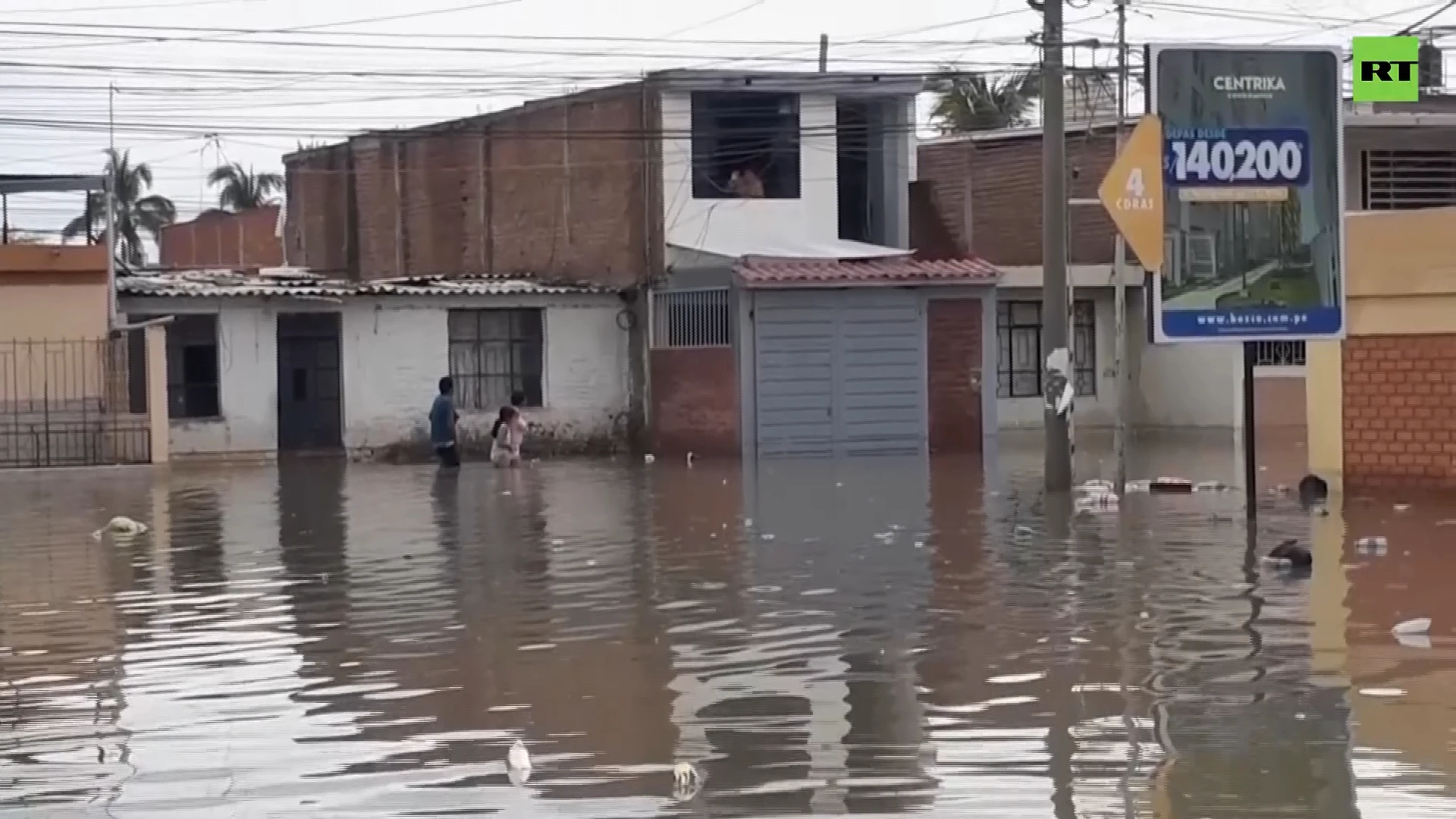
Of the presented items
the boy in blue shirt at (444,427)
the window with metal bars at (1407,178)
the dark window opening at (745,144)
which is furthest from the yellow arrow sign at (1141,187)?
the window with metal bars at (1407,178)

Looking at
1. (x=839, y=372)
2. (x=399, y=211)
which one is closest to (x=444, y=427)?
(x=839, y=372)

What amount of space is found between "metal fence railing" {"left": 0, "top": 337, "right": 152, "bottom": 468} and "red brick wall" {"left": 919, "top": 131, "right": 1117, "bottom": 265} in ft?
55.0

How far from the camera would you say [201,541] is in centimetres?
1878

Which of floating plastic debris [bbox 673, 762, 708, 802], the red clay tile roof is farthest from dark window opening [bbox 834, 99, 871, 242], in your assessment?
floating plastic debris [bbox 673, 762, 708, 802]

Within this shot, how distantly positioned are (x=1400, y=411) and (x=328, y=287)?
1942 centimetres

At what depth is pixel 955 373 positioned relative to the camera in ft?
114

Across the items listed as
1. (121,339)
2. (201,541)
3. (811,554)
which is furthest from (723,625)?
(121,339)

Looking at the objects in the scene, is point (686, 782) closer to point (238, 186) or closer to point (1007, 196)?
point (1007, 196)

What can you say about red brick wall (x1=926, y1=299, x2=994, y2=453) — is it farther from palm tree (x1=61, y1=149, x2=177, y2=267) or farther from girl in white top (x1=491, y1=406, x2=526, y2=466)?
palm tree (x1=61, y1=149, x2=177, y2=267)

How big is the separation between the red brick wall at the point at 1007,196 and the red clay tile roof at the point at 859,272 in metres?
6.69

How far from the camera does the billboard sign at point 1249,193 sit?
17609mm

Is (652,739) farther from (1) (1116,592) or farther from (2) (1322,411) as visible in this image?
(2) (1322,411)

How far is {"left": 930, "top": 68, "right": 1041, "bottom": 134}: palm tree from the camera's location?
179 feet

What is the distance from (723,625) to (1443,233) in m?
10.5
